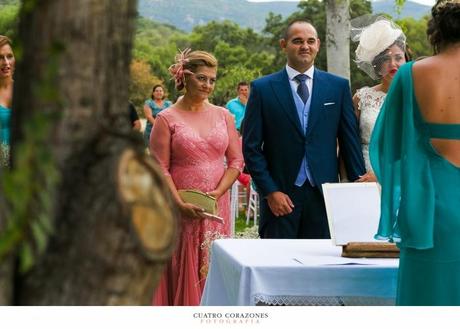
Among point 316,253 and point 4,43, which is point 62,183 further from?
point 4,43

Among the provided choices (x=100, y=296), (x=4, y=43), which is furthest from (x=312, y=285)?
(x=100, y=296)

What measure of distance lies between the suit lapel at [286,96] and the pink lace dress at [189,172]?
411 millimetres

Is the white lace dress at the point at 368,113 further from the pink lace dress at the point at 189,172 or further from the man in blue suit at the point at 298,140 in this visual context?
the pink lace dress at the point at 189,172

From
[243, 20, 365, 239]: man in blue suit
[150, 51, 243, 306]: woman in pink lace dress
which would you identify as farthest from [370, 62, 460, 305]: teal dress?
[150, 51, 243, 306]: woman in pink lace dress

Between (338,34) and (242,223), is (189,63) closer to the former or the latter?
(338,34)

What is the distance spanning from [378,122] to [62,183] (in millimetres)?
2419

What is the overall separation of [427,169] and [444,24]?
18.8 inches

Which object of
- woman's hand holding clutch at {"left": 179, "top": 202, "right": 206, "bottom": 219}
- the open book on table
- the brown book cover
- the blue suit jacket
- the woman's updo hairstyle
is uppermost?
the woman's updo hairstyle

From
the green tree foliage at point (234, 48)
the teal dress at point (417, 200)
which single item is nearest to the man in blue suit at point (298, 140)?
the teal dress at point (417, 200)

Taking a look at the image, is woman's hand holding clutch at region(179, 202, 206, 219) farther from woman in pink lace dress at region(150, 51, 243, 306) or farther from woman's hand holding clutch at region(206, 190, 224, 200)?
woman's hand holding clutch at region(206, 190, 224, 200)

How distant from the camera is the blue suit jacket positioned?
17.0 ft
